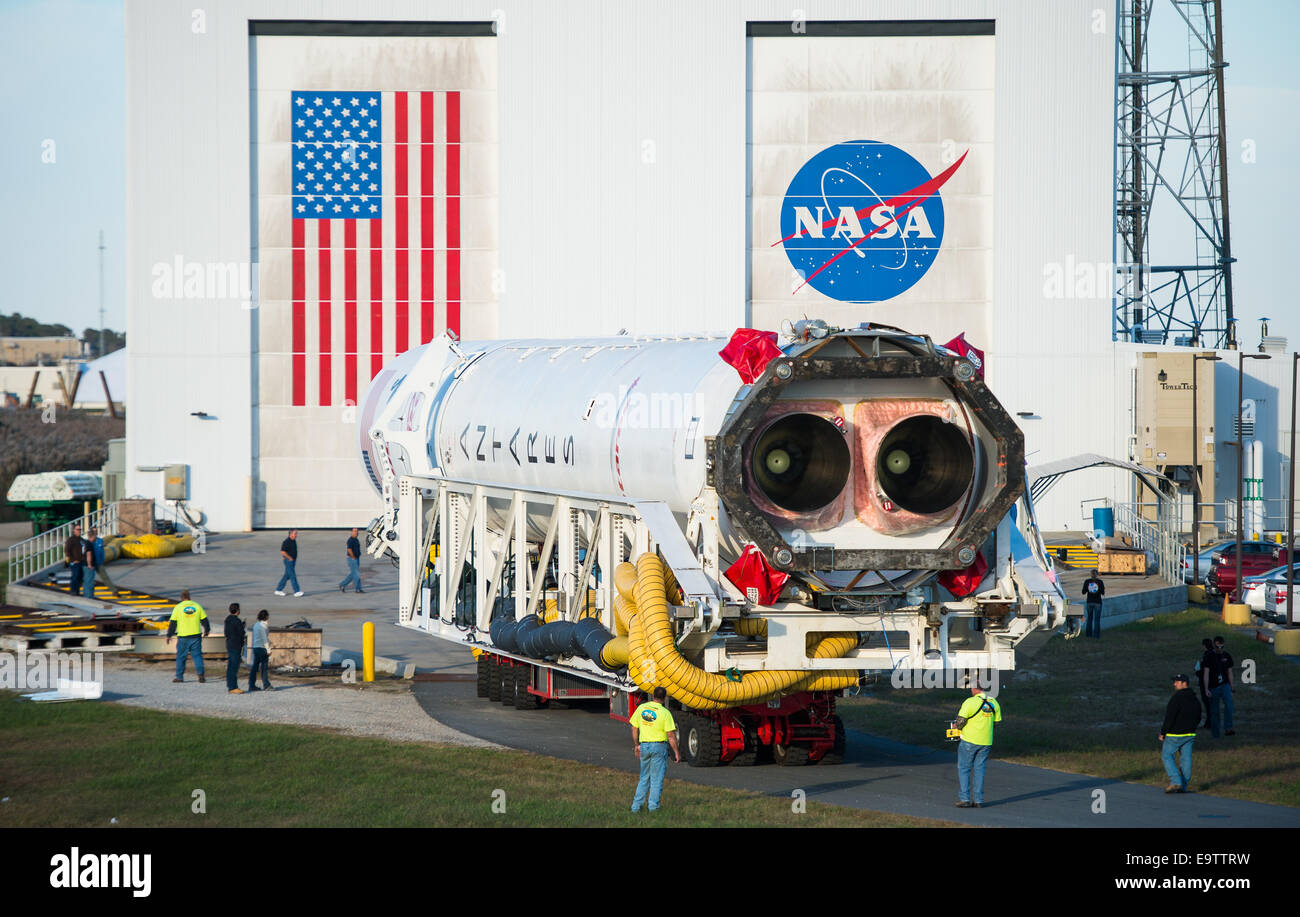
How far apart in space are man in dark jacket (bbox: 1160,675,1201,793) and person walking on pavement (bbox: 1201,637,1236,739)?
13.1 ft

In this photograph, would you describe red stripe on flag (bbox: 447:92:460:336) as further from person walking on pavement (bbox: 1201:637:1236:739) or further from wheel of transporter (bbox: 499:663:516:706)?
person walking on pavement (bbox: 1201:637:1236:739)

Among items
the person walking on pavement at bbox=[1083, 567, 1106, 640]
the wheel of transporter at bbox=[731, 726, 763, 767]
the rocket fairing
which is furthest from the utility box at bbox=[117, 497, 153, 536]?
the rocket fairing

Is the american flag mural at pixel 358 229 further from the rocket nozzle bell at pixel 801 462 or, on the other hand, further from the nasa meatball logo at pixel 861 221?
the rocket nozzle bell at pixel 801 462

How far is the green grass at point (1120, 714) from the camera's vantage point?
61.1 feet

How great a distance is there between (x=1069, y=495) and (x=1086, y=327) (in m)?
5.95

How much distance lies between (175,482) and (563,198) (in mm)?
16624

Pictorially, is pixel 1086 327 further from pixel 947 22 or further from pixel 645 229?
pixel 645 229

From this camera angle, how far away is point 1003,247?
5247 cm

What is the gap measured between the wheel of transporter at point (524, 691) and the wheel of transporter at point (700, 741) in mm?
4885

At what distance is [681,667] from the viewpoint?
15164 mm

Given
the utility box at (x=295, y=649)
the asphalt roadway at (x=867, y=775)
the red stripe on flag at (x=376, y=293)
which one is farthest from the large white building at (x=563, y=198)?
the utility box at (x=295, y=649)

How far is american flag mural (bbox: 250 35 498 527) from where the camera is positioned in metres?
52.4

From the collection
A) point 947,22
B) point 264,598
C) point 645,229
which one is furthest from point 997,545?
point 947,22

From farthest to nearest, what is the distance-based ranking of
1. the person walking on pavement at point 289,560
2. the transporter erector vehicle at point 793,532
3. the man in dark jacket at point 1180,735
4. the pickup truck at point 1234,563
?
the pickup truck at point 1234,563 → the person walking on pavement at point 289,560 → the man in dark jacket at point 1180,735 → the transporter erector vehicle at point 793,532
